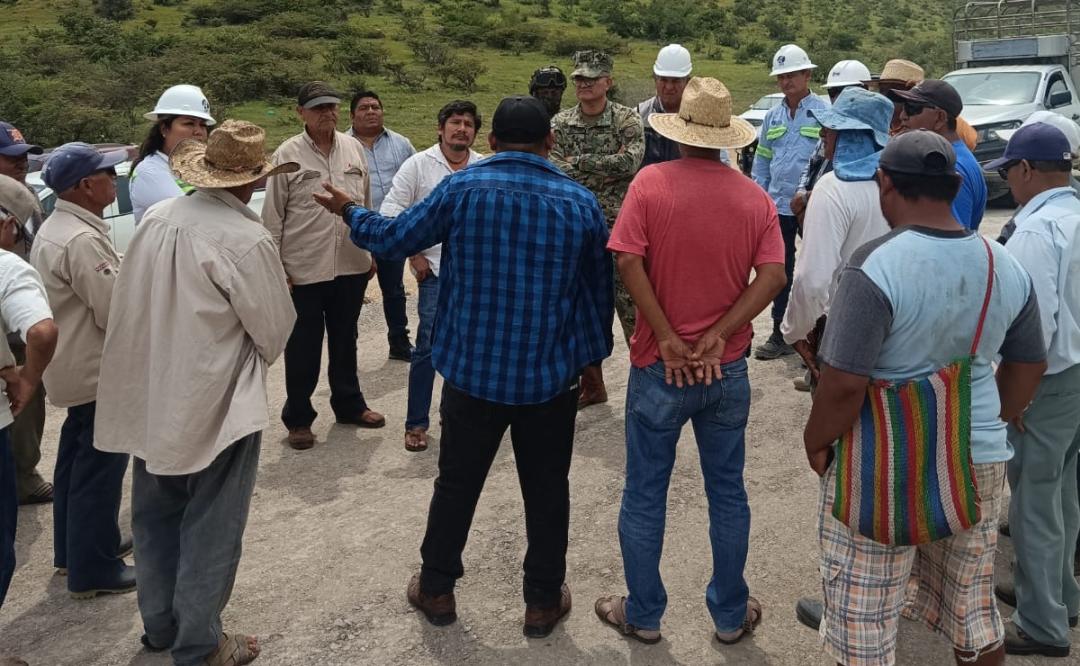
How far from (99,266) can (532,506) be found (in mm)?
1924

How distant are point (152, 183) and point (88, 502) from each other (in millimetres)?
1661

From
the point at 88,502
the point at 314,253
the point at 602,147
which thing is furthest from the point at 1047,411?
the point at 314,253

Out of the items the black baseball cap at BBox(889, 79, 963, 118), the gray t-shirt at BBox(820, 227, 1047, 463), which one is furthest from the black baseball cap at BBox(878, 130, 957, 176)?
the black baseball cap at BBox(889, 79, 963, 118)

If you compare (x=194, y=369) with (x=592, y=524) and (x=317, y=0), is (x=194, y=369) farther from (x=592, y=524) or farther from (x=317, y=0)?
(x=317, y=0)

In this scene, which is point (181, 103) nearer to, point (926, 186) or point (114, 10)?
point (926, 186)

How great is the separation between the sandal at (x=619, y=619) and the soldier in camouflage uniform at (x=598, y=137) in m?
2.06

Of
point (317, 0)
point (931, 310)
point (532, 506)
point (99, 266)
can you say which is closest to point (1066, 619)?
point (931, 310)

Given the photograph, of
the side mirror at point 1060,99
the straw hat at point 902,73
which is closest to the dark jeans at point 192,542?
the straw hat at point 902,73

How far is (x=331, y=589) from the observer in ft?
13.3

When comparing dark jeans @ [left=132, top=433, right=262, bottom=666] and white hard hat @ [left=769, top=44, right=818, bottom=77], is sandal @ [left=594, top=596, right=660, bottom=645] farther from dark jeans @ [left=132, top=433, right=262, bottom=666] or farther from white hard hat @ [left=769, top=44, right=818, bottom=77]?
white hard hat @ [left=769, top=44, right=818, bottom=77]

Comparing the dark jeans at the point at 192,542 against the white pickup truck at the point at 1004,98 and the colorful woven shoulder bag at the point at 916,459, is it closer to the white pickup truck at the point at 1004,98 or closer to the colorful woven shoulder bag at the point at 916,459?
the colorful woven shoulder bag at the point at 916,459

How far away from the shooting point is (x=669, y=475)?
3537 mm

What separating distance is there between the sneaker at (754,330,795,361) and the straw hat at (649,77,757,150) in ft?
11.9

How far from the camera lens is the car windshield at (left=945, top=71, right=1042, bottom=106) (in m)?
14.3
